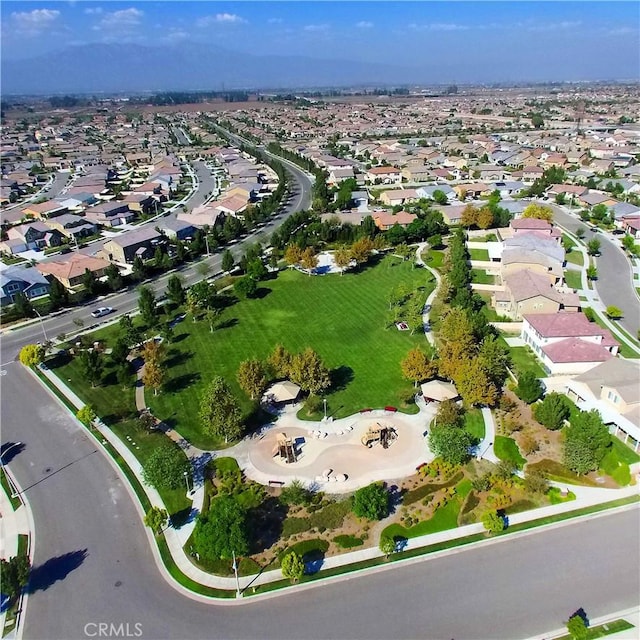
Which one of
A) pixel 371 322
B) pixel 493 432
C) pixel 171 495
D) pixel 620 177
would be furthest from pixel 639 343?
pixel 620 177

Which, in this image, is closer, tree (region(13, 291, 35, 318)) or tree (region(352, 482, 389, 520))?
tree (region(352, 482, 389, 520))

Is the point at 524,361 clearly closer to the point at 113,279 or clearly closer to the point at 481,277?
the point at 481,277

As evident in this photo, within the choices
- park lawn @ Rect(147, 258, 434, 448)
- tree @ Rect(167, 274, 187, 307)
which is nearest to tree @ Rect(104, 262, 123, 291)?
tree @ Rect(167, 274, 187, 307)

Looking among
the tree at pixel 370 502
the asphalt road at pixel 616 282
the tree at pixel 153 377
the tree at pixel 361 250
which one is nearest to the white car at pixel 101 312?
the tree at pixel 153 377

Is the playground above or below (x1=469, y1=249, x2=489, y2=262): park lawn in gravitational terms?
below

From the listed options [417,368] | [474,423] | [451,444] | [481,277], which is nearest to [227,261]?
[481,277]

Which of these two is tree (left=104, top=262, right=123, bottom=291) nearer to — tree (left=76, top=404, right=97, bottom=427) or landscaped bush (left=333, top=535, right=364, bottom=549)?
tree (left=76, top=404, right=97, bottom=427)

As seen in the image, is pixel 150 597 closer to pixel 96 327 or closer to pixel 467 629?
pixel 467 629
